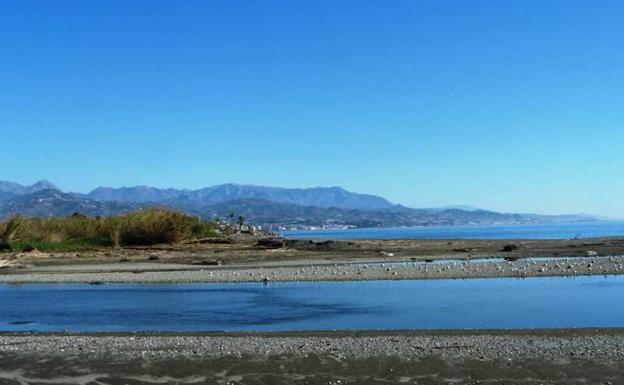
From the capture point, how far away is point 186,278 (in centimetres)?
3262

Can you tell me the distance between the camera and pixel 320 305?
22.7 m

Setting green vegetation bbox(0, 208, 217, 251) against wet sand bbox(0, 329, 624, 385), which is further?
green vegetation bbox(0, 208, 217, 251)

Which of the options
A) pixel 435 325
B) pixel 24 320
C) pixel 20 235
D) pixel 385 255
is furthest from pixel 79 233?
pixel 435 325

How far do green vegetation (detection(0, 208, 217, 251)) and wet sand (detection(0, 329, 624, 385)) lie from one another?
38005mm

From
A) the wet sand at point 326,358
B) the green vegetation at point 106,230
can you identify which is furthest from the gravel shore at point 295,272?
the wet sand at point 326,358

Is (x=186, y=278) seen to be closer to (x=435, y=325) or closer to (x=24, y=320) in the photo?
(x=24, y=320)

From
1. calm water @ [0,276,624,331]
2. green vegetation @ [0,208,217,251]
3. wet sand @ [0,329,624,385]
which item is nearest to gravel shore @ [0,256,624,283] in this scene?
calm water @ [0,276,624,331]

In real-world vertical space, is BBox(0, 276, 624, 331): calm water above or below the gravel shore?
below

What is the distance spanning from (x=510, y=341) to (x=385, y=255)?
3124 cm

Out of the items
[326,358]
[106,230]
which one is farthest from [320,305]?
[106,230]

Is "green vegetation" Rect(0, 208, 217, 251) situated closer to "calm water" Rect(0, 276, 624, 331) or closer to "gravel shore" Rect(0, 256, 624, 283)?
"gravel shore" Rect(0, 256, 624, 283)

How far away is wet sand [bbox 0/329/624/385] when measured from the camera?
480 inches

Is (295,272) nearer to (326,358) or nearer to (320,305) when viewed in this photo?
(320,305)

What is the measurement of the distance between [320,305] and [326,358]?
9050 millimetres
